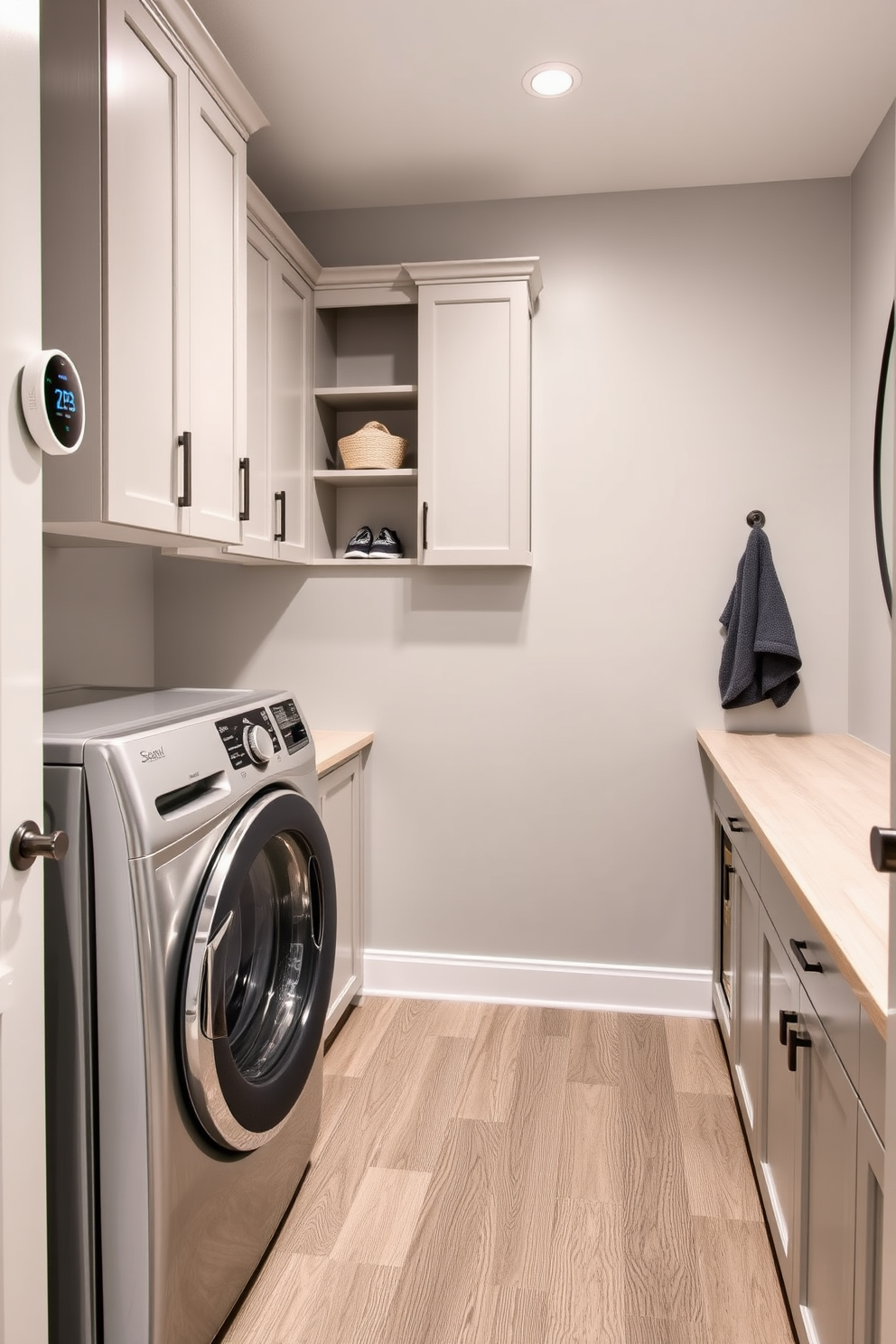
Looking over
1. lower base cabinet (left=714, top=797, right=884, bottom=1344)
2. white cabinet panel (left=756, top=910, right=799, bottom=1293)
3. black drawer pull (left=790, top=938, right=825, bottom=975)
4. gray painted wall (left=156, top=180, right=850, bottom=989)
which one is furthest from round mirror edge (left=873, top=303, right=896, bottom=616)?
black drawer pull (left=790, top=938, right=825, bottom=975)

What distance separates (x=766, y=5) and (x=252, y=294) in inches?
52.9

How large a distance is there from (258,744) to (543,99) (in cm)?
184

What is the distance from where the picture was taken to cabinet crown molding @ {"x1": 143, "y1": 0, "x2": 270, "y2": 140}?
1.68m

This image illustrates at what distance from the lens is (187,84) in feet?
5.93

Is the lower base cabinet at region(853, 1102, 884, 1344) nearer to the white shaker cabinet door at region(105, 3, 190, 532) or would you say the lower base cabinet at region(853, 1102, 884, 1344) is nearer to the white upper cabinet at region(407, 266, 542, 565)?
the white shaker cabinet door at region(105, 3, 190, 532)

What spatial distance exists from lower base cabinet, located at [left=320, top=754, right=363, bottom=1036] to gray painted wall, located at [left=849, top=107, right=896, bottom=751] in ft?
4.90

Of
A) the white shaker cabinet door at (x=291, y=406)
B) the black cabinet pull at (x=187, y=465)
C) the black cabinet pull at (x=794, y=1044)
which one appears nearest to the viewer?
the black cabinet pull at (x=794, y=1044)

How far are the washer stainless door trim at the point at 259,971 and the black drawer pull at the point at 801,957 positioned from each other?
0.88 m

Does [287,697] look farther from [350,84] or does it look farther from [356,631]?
[350,84]

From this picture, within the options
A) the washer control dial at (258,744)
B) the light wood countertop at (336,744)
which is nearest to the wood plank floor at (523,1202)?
the light wood countertop at (336,744)

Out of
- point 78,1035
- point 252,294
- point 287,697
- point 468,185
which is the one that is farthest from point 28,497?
point 468,185

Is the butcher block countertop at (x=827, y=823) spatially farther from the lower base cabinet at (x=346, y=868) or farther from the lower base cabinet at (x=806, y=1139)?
the lower base cabinet at (x=346, y=868)

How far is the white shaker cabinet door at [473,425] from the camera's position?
2.75 metres

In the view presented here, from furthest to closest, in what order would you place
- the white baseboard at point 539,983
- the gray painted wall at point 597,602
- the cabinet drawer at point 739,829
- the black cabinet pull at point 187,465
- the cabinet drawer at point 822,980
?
the white baseboard at point 539,983, the gray painted wall at point 597,602, the cabinet drawer at point 739,829, the black cabinet pull at point 187,465, the cabinet drawer at point 822,980
